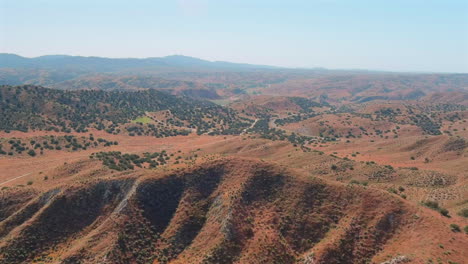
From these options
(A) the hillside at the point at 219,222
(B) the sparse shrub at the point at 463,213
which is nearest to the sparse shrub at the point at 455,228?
(A) the hillside at the point at 219,222

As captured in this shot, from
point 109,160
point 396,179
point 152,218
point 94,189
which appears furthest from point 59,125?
point 396,179

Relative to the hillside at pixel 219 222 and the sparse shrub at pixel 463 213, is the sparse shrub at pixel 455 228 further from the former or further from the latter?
the sparse shrub at pixel 463 213

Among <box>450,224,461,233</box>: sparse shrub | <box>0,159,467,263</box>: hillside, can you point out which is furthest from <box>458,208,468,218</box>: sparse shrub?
<box>450,224,461,233</box>: sparse shrub

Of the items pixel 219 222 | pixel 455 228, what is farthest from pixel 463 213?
pixel 219 222

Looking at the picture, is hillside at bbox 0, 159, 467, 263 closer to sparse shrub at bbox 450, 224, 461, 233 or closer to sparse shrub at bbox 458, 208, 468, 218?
sparse shrub at bbox 450, 224, 461, 233

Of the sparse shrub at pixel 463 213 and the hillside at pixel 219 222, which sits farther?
the sparse shrub at pixel 463 213

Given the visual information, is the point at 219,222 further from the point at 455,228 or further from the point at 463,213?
the point at 463,213

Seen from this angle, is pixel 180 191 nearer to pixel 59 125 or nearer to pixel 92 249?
pixel 92 249

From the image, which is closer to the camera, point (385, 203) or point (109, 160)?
point (385, 203)
